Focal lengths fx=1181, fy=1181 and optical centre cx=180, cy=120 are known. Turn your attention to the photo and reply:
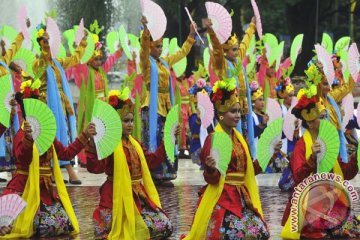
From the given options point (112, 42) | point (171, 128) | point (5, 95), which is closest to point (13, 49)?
point (112, 42)

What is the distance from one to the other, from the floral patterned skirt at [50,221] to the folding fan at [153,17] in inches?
134

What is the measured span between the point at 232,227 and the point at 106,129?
1.27 m

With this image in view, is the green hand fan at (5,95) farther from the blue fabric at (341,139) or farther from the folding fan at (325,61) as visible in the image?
the blue fabric at (341,139)

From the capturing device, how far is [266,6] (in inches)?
1244

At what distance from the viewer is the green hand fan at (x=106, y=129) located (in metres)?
9.46

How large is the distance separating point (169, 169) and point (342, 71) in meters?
2.41

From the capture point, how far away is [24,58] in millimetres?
14805

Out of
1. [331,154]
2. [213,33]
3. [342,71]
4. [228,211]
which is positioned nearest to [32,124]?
[228,211]

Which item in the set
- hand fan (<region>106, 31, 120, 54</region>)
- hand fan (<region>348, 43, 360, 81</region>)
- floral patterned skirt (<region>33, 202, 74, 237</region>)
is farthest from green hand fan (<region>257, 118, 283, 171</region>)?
hand fan (<region>106, 31, 120, 54</region>)

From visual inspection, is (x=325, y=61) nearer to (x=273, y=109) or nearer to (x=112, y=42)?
(x=273, y=109)

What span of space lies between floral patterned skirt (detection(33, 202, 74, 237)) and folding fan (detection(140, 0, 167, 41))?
3.40 m

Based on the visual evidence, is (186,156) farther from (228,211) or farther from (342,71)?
(228,211)

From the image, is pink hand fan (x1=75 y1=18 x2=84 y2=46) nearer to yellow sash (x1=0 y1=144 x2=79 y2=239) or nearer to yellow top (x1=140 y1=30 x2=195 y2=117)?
yellow top (x1=140 y1=30 x2=195 y2=117)

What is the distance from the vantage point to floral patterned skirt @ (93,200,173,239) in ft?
32.3
